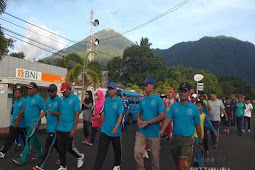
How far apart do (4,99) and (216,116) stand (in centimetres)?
1162

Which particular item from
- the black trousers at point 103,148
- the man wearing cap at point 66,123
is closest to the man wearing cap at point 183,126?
the black trousers at point 103,148

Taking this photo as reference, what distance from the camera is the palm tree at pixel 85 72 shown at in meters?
19.1

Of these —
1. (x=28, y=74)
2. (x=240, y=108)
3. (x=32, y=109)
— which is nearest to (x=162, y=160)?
(x=32, y=109)

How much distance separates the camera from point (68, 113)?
5219 millimetres

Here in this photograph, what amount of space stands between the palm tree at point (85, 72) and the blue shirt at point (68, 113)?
46.0 ft

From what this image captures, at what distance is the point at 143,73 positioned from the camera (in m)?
53.5

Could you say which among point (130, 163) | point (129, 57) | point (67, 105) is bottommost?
point (130, 163)

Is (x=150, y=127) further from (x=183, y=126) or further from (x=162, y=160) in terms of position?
(x=162, y=160)

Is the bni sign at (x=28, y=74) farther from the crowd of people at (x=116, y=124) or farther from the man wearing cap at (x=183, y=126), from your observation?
the man wearing cap at (x=183, y=126)

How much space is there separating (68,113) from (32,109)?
4.96ft

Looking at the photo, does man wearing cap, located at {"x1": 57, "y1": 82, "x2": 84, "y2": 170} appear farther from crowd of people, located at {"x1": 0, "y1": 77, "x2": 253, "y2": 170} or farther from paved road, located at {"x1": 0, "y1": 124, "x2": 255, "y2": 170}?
paved road, located at {"x1": 0, "y1": 124, "x2": 255, "y2": 170}

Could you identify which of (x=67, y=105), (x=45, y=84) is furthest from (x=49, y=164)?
(x=45, y=84)

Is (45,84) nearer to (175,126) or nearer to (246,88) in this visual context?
(175,126)

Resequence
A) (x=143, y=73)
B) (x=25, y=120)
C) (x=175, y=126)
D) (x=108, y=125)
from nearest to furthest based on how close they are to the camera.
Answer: (x=175, y=126)
(x=108, y=125)
(x=25, y=120)
(x=143, y=73)
